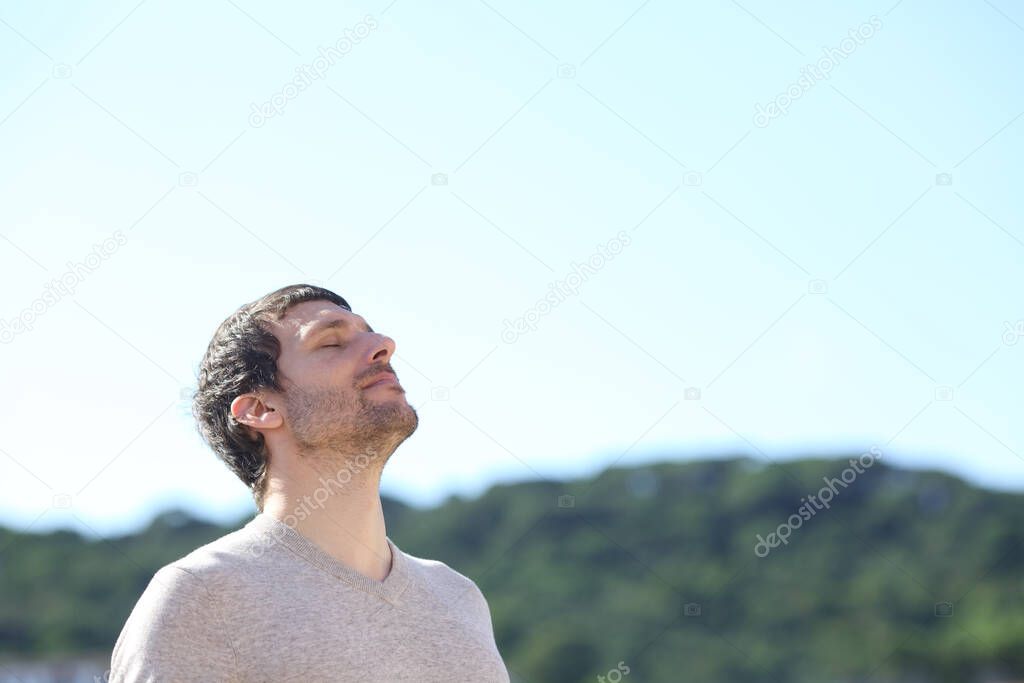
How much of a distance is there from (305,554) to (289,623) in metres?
0.24

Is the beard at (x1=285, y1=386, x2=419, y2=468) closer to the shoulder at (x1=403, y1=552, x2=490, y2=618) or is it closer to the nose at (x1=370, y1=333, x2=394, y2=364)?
the nose at (x1=370, y1=333, x2=394, y2=364)

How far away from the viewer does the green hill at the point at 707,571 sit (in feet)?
156

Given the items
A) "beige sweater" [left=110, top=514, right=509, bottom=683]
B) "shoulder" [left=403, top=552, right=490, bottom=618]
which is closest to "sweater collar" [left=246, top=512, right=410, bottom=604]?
"beige sweater" [left=110, top=514, right=509, bottom=683]

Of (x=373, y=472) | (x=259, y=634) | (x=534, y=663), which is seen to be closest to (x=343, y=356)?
(x=373, y=472)

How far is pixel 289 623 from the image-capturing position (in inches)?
115

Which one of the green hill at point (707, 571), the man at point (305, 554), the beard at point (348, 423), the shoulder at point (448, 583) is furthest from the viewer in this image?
the green hill at point (707, 571)

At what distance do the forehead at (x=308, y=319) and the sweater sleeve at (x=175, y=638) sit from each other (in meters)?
0.80

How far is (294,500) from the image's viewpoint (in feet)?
10.6

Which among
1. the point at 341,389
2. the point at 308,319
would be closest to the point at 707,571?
the point at 308,319

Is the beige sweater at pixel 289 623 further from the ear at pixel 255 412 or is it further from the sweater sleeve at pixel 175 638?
the ear at pixel 255 412

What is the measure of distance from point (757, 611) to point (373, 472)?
5477cm

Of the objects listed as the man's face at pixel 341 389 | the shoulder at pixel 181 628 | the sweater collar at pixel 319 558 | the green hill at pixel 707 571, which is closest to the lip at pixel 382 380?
the man's face at pixel 341 389

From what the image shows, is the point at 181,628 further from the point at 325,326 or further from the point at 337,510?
the point at 325,326

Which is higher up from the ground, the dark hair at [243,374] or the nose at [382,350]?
the nose at [382,350]
